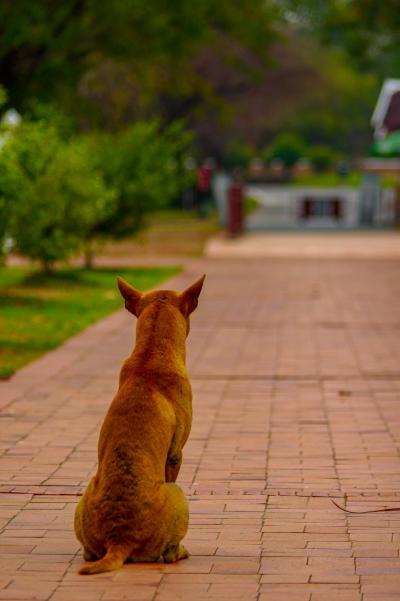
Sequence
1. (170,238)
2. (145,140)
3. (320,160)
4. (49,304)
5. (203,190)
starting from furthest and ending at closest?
(320,160)
(203,190)
(170,238)
(145,140)
(49,304)

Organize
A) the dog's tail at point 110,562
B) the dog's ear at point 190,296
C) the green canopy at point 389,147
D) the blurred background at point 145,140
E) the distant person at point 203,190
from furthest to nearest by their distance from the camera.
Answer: the distant person at point 203,190 → the green canopy at point 389,147 → the blurred background at point 145,140 → the dog's ear at point 190,296 → the dog's tail at point 110,562

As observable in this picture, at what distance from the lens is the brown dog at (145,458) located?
563cm

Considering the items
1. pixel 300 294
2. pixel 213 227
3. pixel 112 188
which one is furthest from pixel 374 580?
pixel 213 227

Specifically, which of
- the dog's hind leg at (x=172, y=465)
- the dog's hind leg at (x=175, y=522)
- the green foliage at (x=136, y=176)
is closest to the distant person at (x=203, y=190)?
the green foliage at (x=136, y=176)

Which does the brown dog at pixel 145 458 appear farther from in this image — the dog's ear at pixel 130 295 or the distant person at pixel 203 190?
the distant person at pixel 203 190

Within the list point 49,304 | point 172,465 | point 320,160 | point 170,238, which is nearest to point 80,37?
point 170,238

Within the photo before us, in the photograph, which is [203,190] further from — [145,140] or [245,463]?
[245,463]

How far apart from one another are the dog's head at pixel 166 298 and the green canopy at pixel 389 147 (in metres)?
28.9

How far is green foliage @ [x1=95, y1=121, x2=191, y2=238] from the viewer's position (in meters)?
24.8

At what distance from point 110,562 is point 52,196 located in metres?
15.3

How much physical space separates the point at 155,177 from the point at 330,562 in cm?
1918

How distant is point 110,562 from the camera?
5.58m

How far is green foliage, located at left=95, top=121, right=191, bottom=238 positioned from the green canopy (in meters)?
10.5

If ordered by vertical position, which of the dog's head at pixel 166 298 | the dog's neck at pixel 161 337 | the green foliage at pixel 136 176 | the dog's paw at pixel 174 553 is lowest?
the green foliage at pixel 136 176
